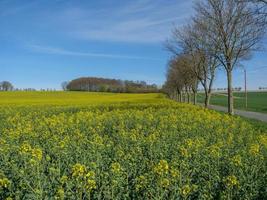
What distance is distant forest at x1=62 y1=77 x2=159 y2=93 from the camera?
128 meters

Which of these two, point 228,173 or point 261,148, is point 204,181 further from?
point 261,148

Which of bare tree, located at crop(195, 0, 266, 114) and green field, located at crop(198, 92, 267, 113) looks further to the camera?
green field, located at crop(198, 92, 267, 113)

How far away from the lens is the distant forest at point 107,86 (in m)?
128

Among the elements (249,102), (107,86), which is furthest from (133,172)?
(107,86)

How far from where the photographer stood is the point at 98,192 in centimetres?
639

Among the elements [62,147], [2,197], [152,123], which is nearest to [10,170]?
[2,197]

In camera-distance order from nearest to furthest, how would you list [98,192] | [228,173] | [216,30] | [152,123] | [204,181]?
[98,192] < [204,181] < [228,173] < [152,123] < [216,30]

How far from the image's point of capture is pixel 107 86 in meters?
128

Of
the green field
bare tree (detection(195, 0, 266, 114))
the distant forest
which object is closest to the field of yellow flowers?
bare tree (detection(195, 0, 266, 114))

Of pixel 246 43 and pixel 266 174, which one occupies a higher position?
pixel 246 43

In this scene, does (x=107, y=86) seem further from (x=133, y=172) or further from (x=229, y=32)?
(x=133, y=172)

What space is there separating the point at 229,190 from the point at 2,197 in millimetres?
3040

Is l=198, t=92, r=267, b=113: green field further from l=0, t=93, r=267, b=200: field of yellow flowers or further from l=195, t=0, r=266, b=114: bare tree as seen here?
l=0, t=93, r=267, b=200: field of yellow flowers

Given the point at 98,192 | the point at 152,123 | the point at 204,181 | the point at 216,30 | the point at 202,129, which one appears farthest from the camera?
the point at 216,30
